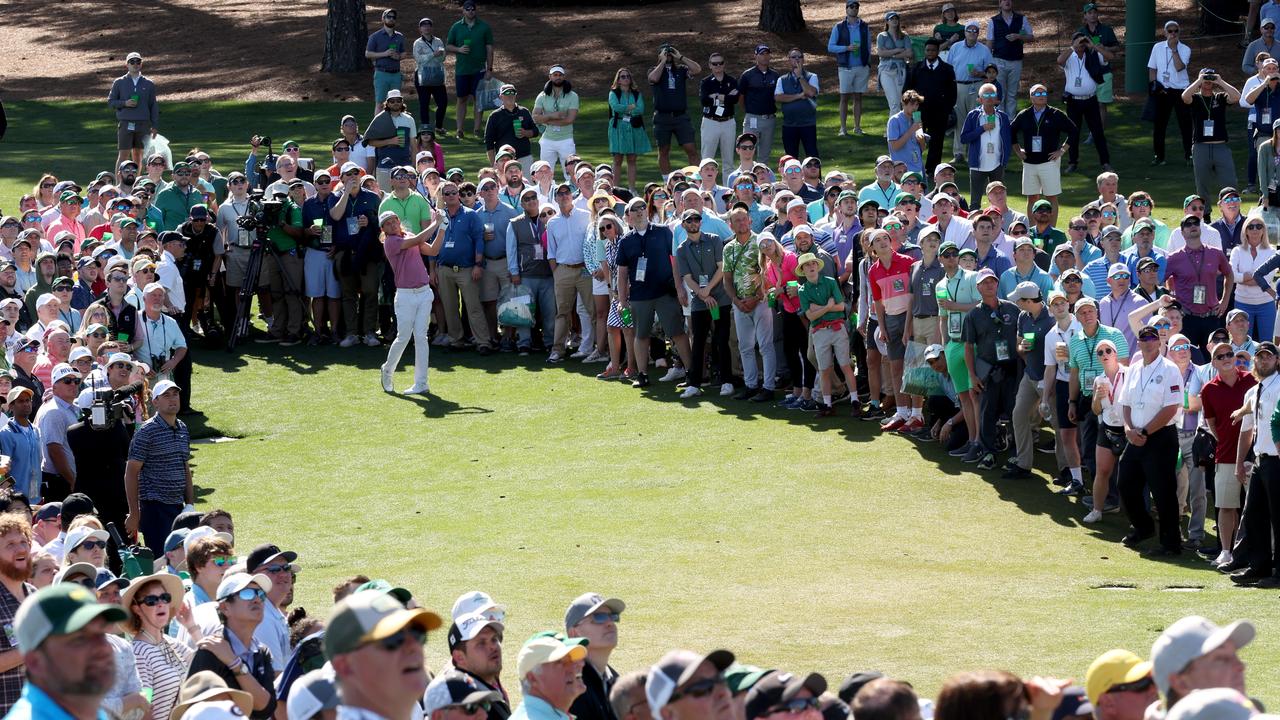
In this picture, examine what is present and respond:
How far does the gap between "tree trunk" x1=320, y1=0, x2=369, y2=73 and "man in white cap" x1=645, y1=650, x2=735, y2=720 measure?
2968cm

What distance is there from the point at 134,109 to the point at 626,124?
25.4ft

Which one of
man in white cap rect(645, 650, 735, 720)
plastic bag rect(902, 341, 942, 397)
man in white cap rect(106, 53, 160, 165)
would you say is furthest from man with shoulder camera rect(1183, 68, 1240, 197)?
man in white cap rect(645, 650, 735, 720)

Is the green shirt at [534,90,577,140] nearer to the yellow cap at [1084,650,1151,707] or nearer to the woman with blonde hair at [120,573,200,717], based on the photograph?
the woman with blonde hair at [120,573,200,717]

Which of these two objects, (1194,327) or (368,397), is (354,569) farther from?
(1194,327)

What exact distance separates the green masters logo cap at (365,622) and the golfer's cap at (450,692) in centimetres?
181

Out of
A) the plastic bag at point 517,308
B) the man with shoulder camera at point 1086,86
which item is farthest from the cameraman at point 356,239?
the man with shoulder camera at point 1086,86

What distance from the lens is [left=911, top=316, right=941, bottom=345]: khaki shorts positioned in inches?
672

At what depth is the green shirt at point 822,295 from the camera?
1789cm

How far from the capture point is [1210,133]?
22.2 m

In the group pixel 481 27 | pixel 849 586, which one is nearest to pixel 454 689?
pixel 849 586

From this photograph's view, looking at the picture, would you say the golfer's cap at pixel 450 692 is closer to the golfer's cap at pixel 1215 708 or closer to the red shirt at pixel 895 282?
the golfer's cap at pixel 1215 708

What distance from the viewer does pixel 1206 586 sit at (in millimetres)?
13500

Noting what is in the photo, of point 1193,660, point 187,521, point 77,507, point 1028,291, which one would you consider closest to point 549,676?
point 1193,660

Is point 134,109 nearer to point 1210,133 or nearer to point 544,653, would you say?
point 1210,133
